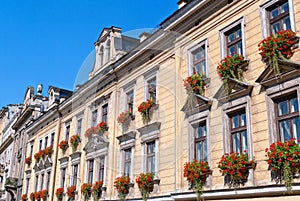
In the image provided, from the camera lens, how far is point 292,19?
912 cm

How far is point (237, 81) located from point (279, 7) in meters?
2.26

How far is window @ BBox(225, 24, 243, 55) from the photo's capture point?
10812mm

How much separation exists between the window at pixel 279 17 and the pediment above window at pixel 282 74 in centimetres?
117

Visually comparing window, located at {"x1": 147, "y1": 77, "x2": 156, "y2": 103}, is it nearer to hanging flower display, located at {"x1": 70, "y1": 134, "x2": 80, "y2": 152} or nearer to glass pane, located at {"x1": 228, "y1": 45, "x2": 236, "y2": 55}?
glass pane, located at {"x1": 228, "y1": 45, "x2": 236, "y2": 55}

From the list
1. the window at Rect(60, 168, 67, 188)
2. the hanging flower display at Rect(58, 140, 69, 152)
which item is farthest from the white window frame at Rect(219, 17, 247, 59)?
the window at Rect(60, 168, 67, 188)

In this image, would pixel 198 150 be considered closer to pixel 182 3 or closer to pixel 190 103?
pixel 190 103

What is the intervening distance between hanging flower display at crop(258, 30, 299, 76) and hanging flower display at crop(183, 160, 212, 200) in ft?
11.3

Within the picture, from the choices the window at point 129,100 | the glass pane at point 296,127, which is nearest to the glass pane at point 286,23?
the glass pane at point 296,127

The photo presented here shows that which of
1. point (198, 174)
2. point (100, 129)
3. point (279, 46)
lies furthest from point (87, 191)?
point (279, 46)

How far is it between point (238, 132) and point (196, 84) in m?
2.19

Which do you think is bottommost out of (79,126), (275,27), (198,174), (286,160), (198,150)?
(198,174)

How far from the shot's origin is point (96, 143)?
15523 millimetres

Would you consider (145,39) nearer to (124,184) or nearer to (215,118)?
(215,118)

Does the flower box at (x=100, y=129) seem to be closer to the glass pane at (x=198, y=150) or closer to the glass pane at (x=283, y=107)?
the glass pane at (x=198, y=150)
